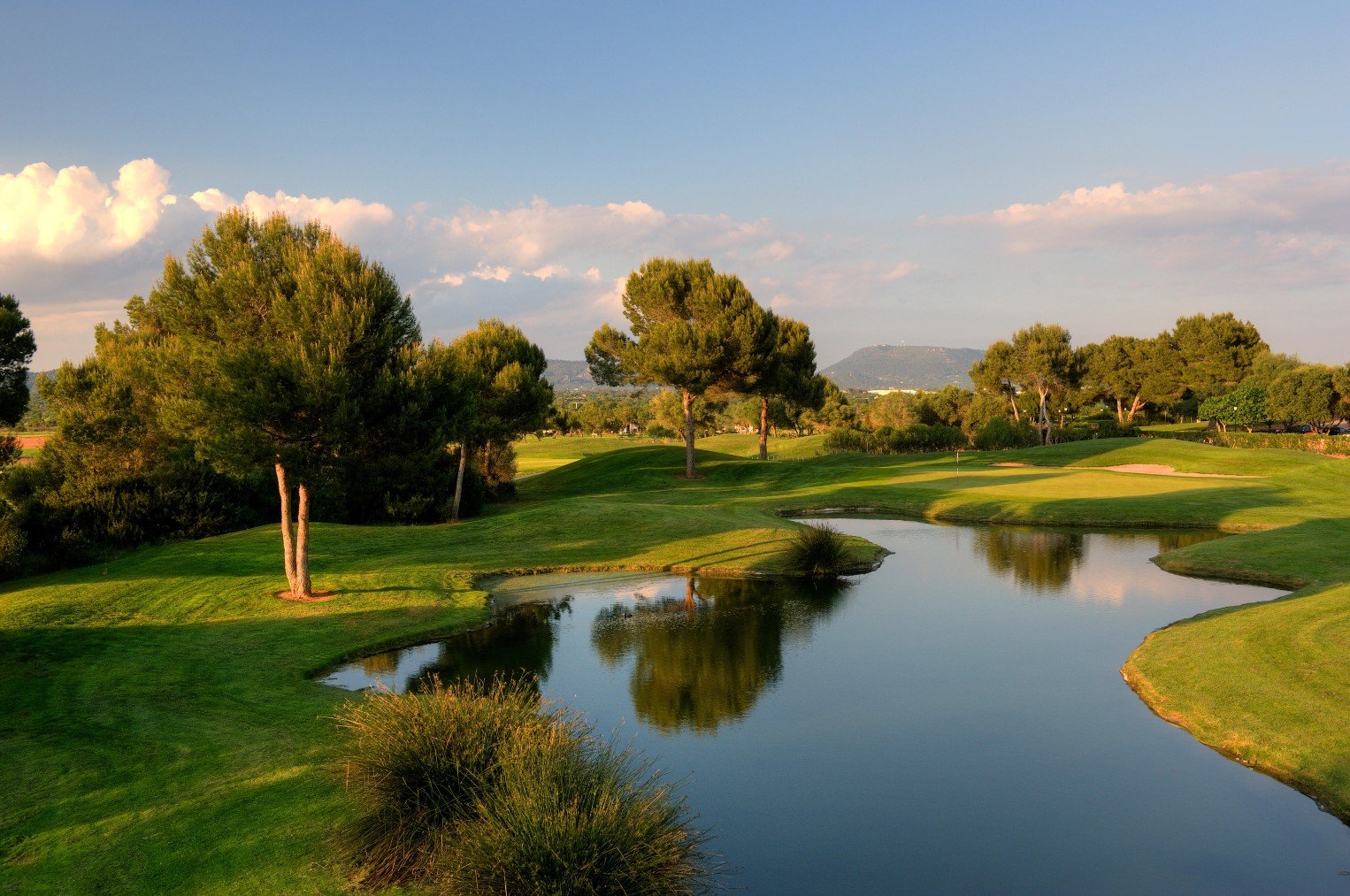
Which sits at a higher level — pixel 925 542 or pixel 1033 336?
pixel 1033 336

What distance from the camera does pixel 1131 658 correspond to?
668 inches

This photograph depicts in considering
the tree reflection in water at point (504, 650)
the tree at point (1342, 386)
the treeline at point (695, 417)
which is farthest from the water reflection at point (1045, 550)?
the tree at point (1342, 386)

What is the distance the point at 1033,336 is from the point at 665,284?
52516 millimetres

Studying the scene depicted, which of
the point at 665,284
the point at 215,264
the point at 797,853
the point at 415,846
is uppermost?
the point at 665,284

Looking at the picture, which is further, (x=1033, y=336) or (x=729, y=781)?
(x=1033, y=336)

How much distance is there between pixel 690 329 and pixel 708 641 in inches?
1552

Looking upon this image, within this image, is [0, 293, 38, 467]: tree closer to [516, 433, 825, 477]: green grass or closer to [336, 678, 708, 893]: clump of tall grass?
[336, 678, 708, 893]: clump of tall grass

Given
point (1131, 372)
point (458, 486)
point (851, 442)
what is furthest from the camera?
point (1131, 372)

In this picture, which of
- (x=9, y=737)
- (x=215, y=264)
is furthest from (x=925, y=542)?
(x=9, y=737)

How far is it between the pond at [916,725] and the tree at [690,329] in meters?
31.5

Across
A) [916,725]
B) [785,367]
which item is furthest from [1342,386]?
[916,725]

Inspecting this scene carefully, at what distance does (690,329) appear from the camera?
56.5m

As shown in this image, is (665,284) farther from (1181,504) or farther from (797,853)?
(797,853)

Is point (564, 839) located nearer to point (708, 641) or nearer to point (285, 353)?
point (708, 641)
